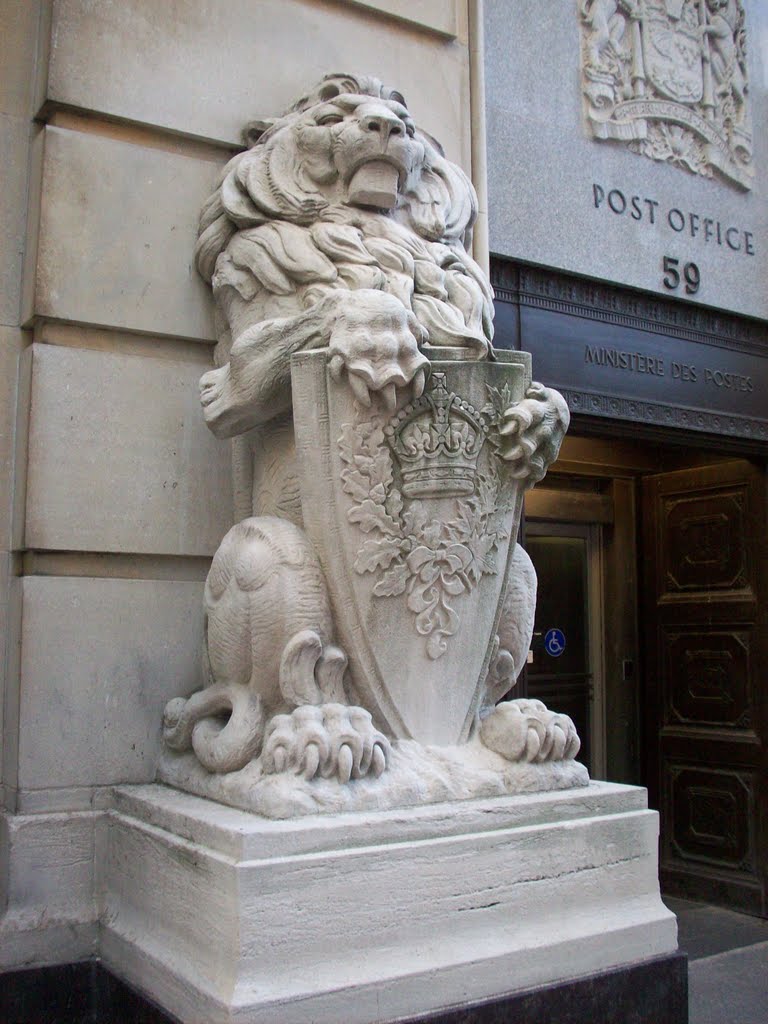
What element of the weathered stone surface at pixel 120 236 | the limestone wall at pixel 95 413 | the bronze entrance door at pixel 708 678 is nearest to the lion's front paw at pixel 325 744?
the limestone wall at pixel 95 413

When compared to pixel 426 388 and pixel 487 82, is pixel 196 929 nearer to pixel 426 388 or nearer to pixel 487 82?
pixel 426 388

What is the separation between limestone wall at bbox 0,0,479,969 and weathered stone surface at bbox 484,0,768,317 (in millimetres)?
1783

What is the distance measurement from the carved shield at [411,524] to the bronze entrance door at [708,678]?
12.8 ft

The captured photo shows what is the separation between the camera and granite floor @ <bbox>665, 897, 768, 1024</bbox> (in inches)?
161

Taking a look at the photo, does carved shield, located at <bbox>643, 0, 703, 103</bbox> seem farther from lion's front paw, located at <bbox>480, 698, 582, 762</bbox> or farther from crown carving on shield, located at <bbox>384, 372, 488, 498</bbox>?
lion's front paw, located at <bbox>480, 698, 582, 762</bbox>

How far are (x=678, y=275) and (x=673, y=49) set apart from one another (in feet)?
4.28

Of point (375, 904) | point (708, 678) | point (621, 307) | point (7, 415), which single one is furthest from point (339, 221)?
point (708, 678)

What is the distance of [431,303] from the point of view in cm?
325

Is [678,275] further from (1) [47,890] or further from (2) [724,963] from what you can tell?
(1) [47,890]

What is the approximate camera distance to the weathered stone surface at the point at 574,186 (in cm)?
516

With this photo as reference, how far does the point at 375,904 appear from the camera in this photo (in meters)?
2.50

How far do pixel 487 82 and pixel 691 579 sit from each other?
3542 millimetres

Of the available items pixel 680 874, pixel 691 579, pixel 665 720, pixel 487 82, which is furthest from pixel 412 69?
pixel 680 874

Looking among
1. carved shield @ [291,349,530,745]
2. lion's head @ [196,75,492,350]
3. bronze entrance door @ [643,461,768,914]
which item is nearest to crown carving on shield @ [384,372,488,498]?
carved shield @ [291,349,530,745]
